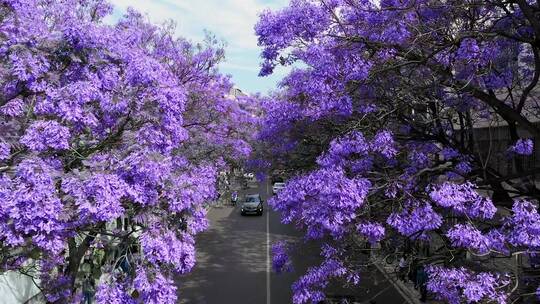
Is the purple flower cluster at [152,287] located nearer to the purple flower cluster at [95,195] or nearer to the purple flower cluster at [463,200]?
the purple flower cluster at [95,195]

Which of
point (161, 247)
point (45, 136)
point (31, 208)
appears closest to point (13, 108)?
point (45, 136)

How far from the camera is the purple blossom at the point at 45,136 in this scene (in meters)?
6.18

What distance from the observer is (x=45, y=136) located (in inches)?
245

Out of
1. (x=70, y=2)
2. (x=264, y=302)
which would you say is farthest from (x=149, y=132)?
(x=264, y=302)

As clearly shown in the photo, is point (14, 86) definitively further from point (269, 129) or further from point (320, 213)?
point (269, 129)

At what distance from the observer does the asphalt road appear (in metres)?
18.5

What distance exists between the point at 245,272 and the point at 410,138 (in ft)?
48.0

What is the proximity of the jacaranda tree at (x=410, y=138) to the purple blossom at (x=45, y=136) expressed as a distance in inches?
153

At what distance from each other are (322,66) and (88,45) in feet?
13.8

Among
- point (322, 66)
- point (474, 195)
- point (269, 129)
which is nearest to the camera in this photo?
point (474, 195)

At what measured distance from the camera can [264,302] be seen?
18562mm

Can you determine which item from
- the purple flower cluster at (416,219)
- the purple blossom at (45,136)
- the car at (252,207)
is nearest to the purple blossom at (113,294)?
the purple blossom at (45,136)

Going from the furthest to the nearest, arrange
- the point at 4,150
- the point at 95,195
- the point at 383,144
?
1. the point at 383,144
2. the point at 4,150
3. the point at 95,195

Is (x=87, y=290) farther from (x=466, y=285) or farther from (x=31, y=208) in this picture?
(x=466, y=285)
